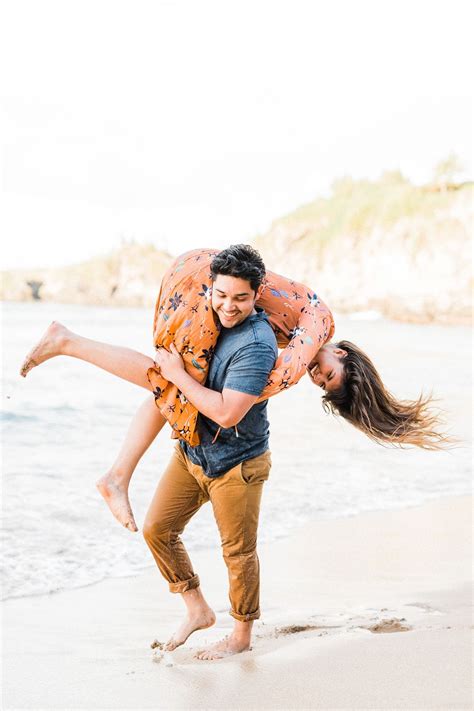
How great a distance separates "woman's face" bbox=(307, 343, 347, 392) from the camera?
12.1ft

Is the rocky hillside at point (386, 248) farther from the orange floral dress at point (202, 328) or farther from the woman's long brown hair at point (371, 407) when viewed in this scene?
the orange floral dress at point (202, 328)

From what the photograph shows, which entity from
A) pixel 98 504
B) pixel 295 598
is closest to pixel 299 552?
pixel 295 598

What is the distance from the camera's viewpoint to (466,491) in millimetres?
7320

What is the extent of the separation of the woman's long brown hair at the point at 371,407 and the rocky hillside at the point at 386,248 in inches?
1425

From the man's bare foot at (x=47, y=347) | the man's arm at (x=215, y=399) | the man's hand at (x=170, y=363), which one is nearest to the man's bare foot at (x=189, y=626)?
the man's arm at (x=215, y=399)

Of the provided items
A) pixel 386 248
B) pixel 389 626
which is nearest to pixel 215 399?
pixel 389 626

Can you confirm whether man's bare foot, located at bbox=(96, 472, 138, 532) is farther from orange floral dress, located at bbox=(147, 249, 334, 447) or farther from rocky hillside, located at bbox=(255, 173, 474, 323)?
rocky hillside, located at bbox=(255, 173, 474, 323)

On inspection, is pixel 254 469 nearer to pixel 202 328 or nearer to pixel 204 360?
pixel 204 360

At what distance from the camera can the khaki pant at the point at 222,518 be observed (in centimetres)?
351

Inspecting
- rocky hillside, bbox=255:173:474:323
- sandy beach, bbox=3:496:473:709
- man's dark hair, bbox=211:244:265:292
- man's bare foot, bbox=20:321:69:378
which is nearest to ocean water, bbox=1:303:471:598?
sandy beach, bbox=3:496:473:709

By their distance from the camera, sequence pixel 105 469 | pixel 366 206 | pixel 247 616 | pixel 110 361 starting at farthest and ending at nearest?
pixel 366 206, pixel 105 469, pixel 247 616, pixel 110 361

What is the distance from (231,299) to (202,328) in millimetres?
196

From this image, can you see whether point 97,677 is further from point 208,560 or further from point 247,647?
point 208,560

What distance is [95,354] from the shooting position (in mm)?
3488
